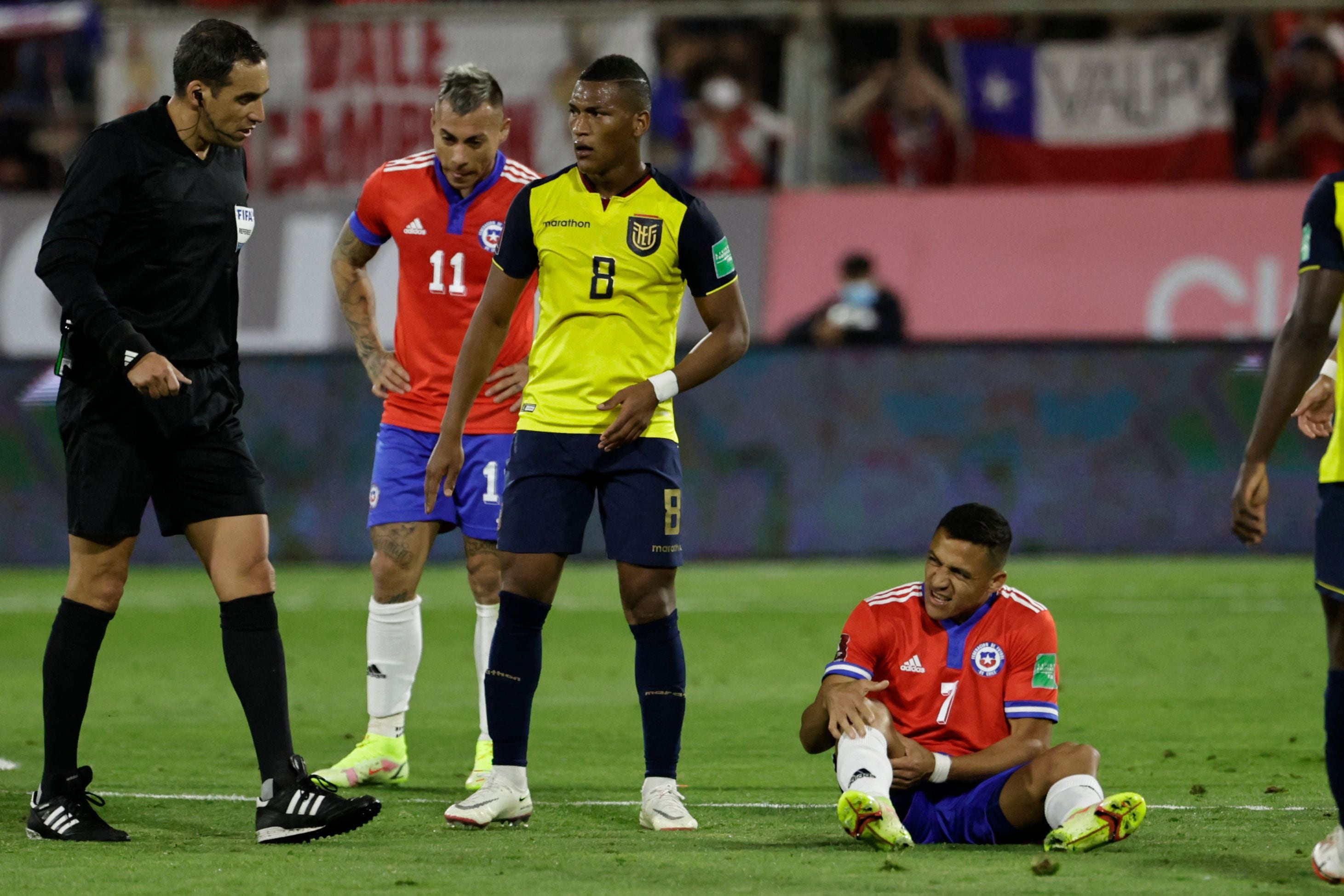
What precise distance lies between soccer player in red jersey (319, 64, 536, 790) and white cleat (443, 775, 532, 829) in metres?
1.11

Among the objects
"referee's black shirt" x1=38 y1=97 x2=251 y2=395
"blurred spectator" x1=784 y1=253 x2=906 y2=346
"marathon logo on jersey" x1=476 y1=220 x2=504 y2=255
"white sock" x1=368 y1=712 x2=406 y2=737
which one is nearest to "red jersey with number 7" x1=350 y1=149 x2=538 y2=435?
"marathon logo on jersey" x1=476 y1=220 x2=504 y2=255

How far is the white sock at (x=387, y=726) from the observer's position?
23.3 feet

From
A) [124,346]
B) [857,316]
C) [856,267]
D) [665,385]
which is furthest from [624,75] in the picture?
[856,267]

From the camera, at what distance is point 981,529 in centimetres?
558

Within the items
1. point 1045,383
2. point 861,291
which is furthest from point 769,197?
point 1045,383

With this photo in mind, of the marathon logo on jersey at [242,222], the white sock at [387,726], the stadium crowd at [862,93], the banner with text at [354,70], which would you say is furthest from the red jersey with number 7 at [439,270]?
the stadium crowd at [862,93]

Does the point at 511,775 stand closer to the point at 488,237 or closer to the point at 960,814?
the point at 960,814

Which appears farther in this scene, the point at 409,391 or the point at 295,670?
the point at 295,670

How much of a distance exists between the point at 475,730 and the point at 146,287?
316 cm

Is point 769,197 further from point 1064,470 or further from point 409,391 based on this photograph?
point 409,391

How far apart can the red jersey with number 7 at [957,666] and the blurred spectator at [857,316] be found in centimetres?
993

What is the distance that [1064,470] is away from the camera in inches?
577

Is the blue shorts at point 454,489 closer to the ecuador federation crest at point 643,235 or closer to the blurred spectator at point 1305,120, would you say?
the ecuador federation crest at point 643,235

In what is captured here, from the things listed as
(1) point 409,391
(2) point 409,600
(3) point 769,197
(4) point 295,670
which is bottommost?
(4) point 295,670
